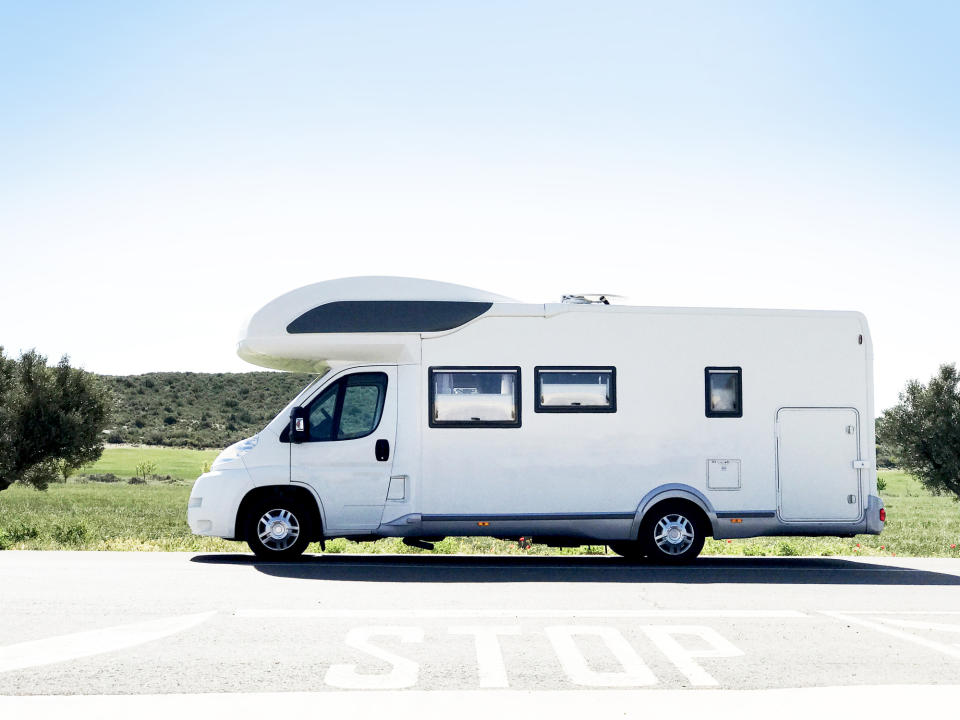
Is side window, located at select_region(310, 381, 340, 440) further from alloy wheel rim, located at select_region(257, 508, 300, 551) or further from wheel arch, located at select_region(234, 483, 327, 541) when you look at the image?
alloy wheel rim, located at select_region(257, 508, 300, 551)

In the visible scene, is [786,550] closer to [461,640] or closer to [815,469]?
[815,469]

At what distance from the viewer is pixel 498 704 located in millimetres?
5457

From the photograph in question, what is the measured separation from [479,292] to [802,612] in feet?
18.5

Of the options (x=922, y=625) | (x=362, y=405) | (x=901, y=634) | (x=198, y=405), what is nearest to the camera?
(x=901, y=634)

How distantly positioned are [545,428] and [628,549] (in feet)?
8.17

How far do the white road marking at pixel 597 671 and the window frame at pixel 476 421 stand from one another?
4.78 meters

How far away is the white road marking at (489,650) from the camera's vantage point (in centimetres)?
600

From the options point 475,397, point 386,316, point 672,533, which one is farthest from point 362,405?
point 672,533

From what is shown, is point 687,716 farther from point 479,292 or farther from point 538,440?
point 479,292

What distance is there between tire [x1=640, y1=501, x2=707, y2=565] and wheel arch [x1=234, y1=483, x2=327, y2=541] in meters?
3.80

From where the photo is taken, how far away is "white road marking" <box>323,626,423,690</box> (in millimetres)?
5859

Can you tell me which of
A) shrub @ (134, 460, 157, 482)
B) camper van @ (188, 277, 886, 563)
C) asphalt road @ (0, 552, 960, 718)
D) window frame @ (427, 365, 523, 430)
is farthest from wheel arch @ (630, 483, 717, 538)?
shrub @ (134, 460, 157, 482)

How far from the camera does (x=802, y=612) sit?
8.72 m

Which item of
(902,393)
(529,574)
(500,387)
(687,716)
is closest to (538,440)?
(500,387)
